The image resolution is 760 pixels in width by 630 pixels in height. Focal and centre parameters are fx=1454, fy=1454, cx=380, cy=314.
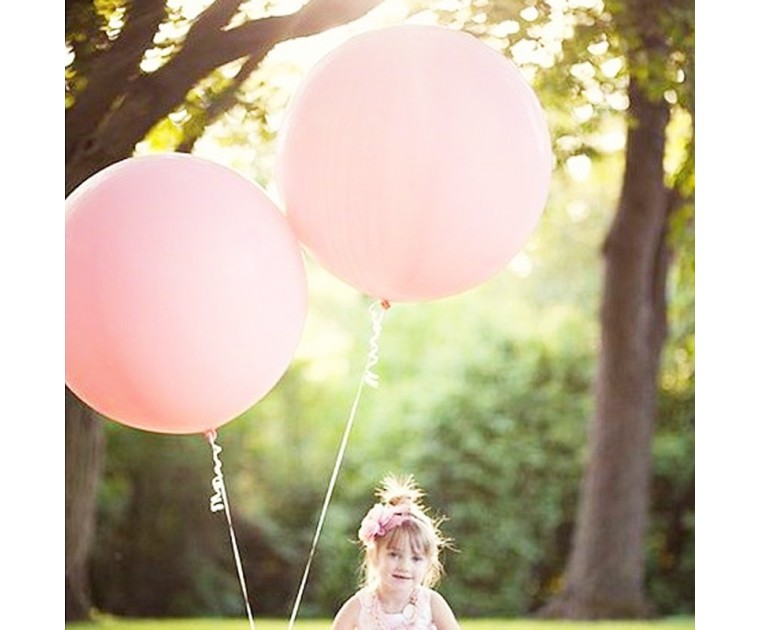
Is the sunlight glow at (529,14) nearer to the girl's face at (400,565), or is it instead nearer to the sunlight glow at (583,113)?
the sunlight glow at (583,113)

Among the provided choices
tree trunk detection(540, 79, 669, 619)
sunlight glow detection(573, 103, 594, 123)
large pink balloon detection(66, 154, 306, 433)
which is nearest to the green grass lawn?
tree trunk detection(540, 79, 669, 619)

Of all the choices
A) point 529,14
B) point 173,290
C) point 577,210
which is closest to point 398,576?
point 173,290

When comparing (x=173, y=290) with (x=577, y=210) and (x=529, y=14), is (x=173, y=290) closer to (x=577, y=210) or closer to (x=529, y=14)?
(x=529, y=14)

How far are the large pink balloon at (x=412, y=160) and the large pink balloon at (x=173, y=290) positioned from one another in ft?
0.33

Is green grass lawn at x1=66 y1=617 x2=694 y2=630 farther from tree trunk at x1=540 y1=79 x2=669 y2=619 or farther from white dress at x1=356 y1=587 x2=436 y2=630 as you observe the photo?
white dress at x1=356 y1=587 x2=436 y2=630

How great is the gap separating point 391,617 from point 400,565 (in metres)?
0.10

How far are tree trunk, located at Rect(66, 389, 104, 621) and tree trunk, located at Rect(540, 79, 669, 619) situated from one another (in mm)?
1895

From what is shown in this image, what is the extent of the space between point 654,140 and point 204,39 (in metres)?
2.07

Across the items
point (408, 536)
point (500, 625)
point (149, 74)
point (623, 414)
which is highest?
point (149, 74)

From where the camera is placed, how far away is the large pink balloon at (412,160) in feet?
7.03

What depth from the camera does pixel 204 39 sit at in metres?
2.66

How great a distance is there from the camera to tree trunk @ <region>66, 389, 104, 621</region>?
9.86 feet

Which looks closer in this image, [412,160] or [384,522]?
[412,160]

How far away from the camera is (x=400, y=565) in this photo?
2.50 meters
